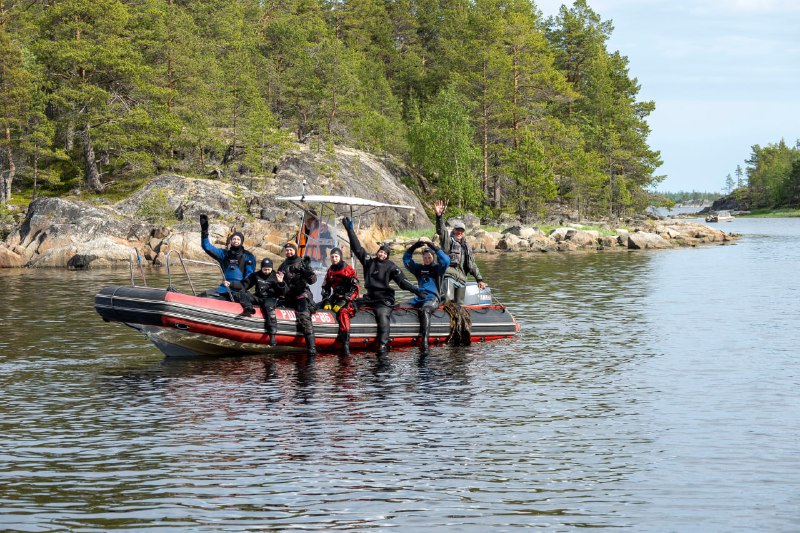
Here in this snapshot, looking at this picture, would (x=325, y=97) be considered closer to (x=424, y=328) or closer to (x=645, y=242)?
(x=645, y=242)

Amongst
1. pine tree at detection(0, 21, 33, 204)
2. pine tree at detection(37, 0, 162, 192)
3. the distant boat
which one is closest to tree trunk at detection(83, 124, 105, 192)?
pine tree at detection(37, 0, 162, 192)

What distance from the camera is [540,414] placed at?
13578 mm

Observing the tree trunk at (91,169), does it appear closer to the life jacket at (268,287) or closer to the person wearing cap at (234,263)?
the person wearing cap at (234,263)

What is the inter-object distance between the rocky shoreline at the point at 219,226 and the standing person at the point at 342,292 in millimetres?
22736

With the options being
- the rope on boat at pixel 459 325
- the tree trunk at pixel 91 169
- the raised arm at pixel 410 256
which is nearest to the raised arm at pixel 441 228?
the raised arm at pixel 410 256

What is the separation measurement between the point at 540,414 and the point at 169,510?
646cm

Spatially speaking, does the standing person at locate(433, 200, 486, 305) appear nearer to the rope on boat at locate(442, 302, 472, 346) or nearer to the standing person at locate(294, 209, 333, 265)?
the rope on boat at locate(442, 302, 472, 346)

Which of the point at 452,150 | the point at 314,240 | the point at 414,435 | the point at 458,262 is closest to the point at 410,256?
the point at 458,262

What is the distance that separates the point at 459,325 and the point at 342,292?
2998mm

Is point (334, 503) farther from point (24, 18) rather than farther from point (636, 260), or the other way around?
point (24, 18)

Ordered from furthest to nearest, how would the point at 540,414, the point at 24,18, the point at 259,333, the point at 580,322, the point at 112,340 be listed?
the point at 24,18, the point at 580,322, the point at 112,340, the point at 259,333, the point at 540,414

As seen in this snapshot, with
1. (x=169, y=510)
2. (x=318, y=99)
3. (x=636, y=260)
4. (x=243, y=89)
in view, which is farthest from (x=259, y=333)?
(x=318, y=99)

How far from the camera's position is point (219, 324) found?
17406 millimetres

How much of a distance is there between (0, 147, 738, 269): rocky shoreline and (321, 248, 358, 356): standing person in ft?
74.6
